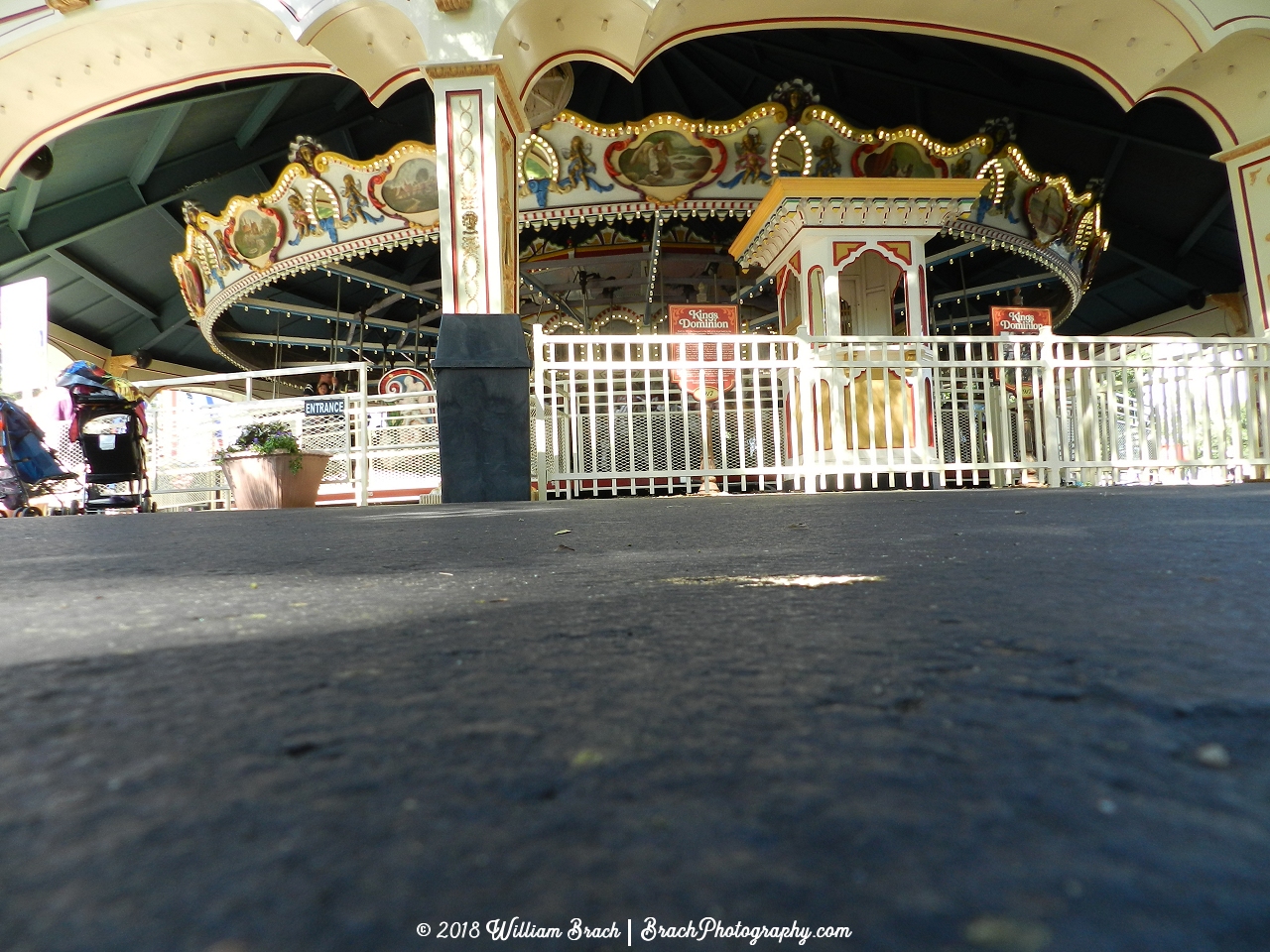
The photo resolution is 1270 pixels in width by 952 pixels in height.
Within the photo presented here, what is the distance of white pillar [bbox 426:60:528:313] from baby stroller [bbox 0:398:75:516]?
399 cm

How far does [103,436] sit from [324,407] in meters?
2.21

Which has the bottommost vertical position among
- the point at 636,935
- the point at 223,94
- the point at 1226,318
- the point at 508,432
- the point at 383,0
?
the point at 636,935

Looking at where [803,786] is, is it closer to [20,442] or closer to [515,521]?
[515,521]

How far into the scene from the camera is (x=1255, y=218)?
756 centimetres

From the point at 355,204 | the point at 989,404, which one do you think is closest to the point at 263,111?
the point at 355,204

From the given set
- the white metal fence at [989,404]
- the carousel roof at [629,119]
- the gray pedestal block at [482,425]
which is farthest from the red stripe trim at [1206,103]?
the gray pedestal block at [482,425]

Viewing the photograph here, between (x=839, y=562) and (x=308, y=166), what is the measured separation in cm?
1048

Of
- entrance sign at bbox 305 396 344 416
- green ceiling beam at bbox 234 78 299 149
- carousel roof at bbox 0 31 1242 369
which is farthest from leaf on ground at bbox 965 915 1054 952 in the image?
green ceiling beam at bbox 234 78 299 149

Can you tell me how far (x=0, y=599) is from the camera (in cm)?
126

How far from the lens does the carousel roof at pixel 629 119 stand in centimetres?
1080

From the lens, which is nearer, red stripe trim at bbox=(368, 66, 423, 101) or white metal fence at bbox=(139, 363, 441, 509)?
red stripe trim at bbox=(368, 66, 423, 101)

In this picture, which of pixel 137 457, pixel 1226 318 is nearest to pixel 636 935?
pixel 137 457

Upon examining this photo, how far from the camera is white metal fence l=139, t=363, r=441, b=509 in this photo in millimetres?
8617

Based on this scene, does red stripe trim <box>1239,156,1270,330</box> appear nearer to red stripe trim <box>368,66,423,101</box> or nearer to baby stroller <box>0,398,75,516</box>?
red stripe trim <box>368,66,423,101</box>
